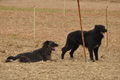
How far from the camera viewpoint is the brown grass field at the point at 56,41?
10.7 metres

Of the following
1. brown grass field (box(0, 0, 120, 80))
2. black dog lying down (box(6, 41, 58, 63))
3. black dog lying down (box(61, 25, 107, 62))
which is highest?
black dog lying down (box(61, 25, 107, 62))

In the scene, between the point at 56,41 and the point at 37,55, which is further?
the point at 56,41

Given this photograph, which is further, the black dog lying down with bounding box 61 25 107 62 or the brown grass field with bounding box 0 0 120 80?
the black dog lying down with bounding box 61 25 107 62

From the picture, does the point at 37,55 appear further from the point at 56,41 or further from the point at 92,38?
the point at 56,41

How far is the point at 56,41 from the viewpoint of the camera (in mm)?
19906

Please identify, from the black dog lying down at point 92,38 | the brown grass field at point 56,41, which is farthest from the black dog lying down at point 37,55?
the black dog lying down at point 92,38

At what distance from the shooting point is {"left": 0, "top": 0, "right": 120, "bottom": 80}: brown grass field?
10.7 metres

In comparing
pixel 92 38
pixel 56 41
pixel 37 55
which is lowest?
pixel 56 41

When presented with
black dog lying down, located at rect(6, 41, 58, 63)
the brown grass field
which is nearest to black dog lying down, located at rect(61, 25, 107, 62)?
the brown grass field

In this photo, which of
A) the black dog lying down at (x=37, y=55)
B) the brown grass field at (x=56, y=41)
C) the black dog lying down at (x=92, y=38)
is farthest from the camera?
the black dog lying down at (x=92, y=38)

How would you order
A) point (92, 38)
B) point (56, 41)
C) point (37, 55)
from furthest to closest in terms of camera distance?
point (56, 41) < point (92, 38) < point (37, 55)

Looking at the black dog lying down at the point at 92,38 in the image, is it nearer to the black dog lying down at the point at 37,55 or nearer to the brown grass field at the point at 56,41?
the brown grass field at the point at 56,41

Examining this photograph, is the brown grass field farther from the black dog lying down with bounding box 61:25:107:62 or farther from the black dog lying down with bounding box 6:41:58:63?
the black dog lying down with bounding box 61:25:107:62

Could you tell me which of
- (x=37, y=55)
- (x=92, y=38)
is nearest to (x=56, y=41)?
(x=92, y=38)
